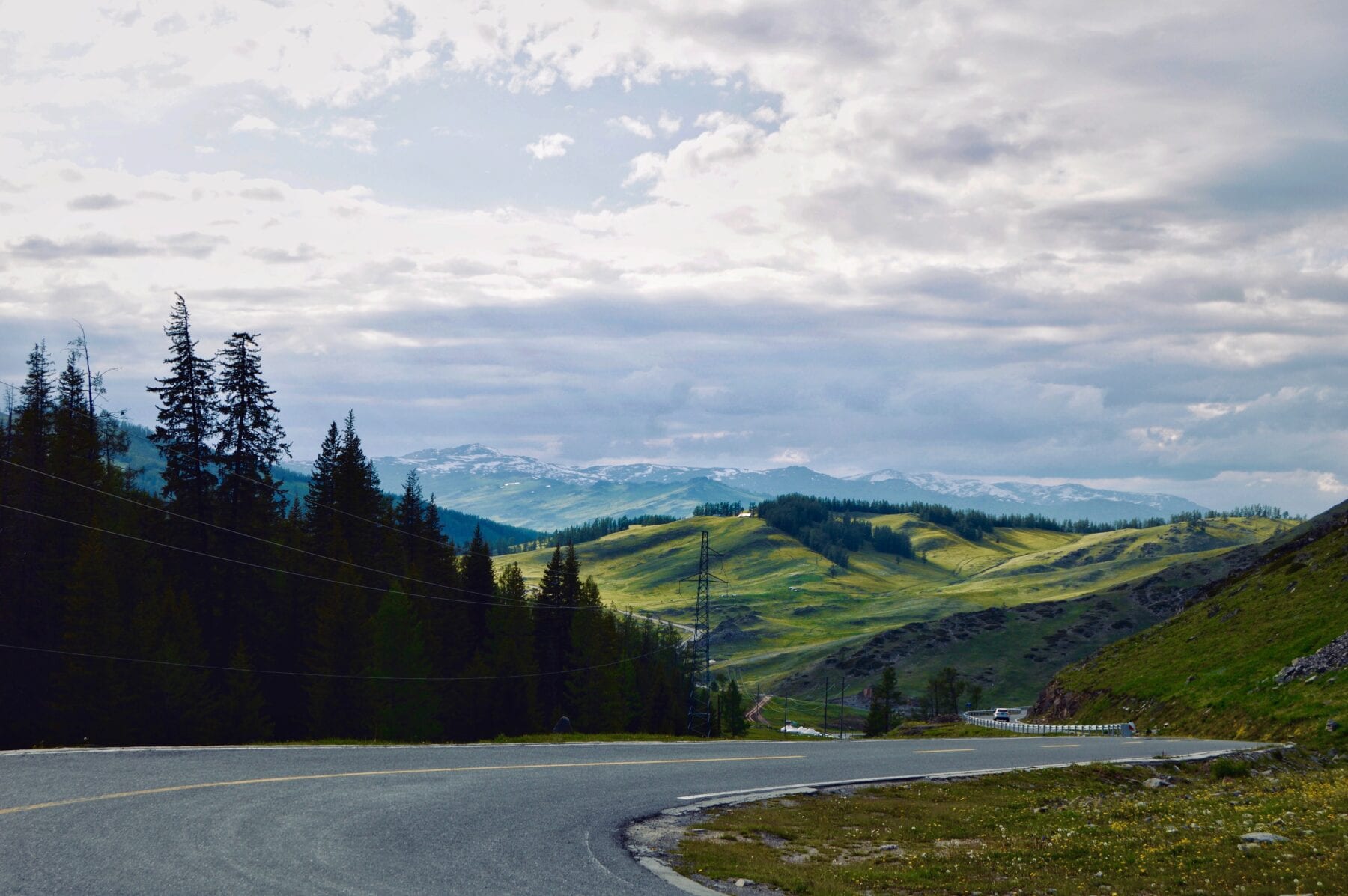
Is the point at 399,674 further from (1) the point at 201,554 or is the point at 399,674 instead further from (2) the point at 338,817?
(2) the point at 338,817

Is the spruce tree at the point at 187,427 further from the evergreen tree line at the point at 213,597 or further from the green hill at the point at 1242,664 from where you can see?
the green hill at the point at 1242,664

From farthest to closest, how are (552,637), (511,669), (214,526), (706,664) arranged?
(706,664)
(552,637)
(511,669)
(214,526)

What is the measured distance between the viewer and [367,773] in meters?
21.8

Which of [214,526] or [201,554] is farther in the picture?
[201,554]

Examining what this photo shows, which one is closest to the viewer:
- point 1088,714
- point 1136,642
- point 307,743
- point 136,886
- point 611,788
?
point 136,886

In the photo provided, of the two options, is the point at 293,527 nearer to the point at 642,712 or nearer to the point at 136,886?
the point at 642,712

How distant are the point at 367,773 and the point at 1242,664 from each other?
216 feet

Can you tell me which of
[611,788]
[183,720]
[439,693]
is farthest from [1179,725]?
[183,720]

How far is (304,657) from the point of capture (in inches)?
2537

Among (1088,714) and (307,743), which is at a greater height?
(307,743)

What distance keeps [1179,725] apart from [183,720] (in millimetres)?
60991

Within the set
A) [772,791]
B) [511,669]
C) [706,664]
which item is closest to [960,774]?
[772,791]

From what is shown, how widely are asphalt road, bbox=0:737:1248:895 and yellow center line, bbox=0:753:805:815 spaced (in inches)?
2.4

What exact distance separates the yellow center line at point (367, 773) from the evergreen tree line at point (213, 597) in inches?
1189
